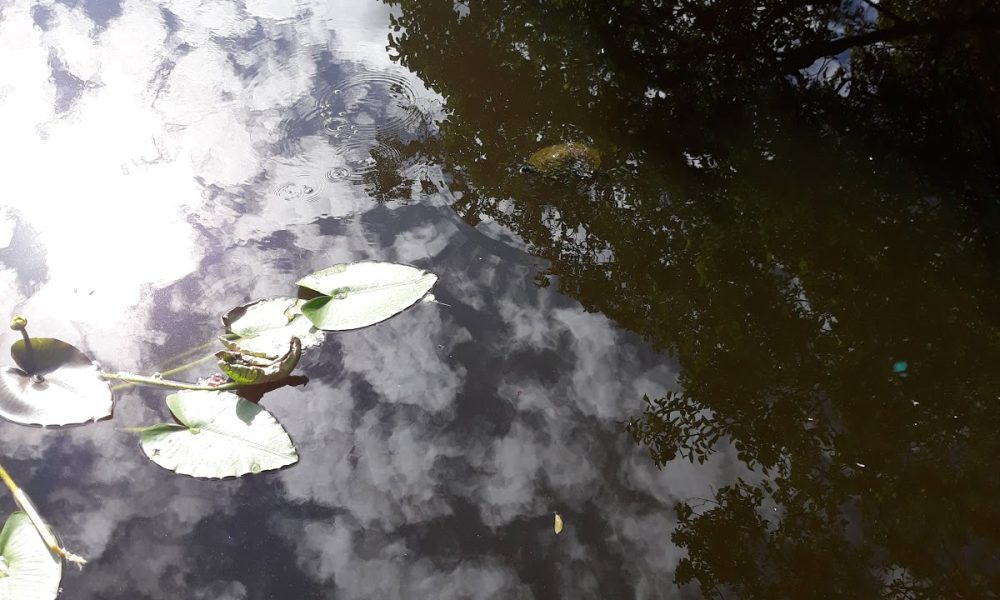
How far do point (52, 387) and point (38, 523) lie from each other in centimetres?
39

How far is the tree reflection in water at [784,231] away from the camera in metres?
1.71

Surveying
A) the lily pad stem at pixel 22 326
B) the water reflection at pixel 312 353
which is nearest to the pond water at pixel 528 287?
the water reflection at pixel 312 353

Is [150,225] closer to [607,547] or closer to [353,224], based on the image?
[353,224]

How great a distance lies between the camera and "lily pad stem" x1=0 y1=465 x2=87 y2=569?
1508 millimetres

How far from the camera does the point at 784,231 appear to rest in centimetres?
238

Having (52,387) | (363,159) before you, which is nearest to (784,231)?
(363,159)

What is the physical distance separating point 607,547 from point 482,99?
1973 mm

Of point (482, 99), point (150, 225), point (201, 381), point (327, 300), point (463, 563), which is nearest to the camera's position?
point (463, 563)

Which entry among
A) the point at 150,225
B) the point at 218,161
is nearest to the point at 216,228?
the point at 150,225

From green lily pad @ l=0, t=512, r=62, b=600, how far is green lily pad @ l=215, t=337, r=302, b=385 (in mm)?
542

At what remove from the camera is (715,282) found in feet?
7.30

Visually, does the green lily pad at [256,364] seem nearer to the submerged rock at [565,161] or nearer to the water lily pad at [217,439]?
the water lily pad at [217,439]

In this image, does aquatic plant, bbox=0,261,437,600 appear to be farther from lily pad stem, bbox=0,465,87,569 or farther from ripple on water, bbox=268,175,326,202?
ripple on water, bbox=268,175,326,202

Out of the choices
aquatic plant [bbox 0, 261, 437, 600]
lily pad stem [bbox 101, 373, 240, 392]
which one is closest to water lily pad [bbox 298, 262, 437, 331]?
aquatic plant [bbox 0, 261, 437, 600]
